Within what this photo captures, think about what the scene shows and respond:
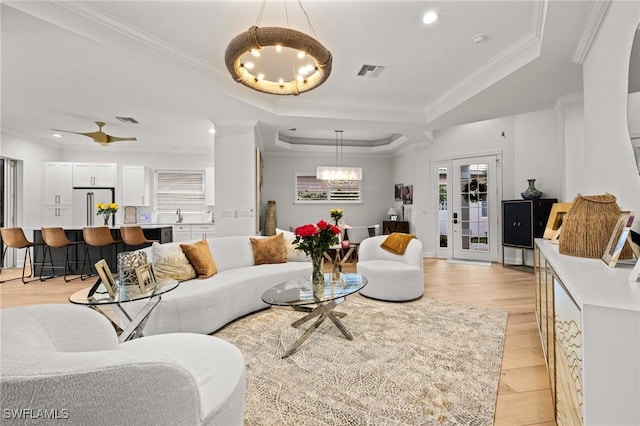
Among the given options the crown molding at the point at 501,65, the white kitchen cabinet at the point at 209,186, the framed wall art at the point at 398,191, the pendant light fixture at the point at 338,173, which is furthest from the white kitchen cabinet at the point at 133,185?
the crown molding at the point at 501,65

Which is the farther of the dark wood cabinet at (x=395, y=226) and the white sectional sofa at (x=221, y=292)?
the dark wood cabinet at (x=395, y=226)

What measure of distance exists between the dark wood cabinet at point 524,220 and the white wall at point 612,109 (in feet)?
8.65

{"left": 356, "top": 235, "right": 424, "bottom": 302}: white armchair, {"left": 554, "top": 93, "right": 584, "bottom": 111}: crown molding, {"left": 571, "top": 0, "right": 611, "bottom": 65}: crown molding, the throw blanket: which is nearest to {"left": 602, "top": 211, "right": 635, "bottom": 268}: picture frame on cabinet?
{"left": 571, "top": 0, "right": 611, "bottom": 65}: crown molding

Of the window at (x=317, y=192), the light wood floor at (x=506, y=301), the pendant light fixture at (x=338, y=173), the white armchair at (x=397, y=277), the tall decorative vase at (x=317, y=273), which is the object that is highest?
the pendant light fixture at (x=338, y=173)

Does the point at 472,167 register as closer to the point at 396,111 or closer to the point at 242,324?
the point at 396,111

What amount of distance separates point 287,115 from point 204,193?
4.26 metres

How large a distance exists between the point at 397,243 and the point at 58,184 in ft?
24.5

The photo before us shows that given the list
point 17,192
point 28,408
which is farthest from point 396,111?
point 17,192

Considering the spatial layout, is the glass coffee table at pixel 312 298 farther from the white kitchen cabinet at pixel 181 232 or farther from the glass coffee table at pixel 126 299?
the white kitchen cabinet at pixel 181 232

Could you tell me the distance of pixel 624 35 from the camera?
1893 millimetres

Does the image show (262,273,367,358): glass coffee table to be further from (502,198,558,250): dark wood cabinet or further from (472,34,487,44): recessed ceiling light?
(502,198,558,250): dark wood cabinet

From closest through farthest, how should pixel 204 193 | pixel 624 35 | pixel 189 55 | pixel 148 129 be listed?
pixel 624 35
pixel 189 55
pixel 148 129
pixel 204 193

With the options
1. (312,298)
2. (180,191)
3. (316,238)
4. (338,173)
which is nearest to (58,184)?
(180,191)

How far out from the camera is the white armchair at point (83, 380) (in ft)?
2.07
